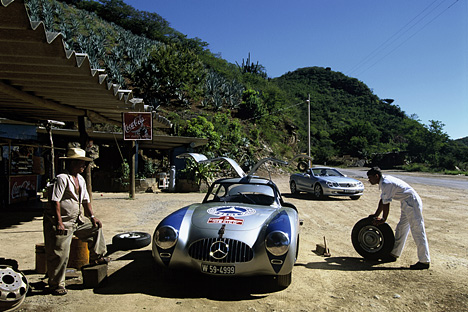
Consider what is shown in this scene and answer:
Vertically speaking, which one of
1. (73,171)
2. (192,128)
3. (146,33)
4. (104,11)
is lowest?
(73,171)

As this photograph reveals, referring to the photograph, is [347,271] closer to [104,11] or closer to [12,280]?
[12,280]

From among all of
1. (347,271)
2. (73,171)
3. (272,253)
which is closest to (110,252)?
(73,171)

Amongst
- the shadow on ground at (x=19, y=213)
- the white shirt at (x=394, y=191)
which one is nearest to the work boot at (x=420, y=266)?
the white shirt at (x=394, y=191)

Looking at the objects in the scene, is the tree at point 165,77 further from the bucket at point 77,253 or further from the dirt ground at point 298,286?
the bucket at point 77,253

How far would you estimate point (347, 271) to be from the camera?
5121 mm

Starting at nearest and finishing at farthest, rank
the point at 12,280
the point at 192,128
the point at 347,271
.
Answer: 1. the point at 12,280
2. the point at 347,271
3. the point at 192,128

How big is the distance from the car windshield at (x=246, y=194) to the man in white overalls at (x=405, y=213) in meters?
1.69

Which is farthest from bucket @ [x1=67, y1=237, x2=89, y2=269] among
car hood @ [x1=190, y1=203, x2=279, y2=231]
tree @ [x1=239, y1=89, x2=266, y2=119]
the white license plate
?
tree @ [x1=239, y1=89, x2=266, y2=119]

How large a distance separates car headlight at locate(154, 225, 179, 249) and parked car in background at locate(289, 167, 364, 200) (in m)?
10.9

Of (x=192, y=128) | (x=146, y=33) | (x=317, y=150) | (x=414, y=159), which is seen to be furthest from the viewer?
(x=317, y=150)

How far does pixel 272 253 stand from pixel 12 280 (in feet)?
9.27

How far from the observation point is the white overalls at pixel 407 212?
17.3ft

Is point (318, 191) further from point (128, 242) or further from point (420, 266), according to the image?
point (128, 242)

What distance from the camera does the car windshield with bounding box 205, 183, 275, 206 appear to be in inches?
224
